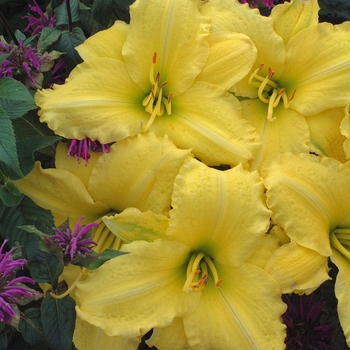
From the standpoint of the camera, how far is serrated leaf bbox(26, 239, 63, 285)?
927mm

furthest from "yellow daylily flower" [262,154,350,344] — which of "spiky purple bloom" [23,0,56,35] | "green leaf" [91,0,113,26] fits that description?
"spiky purple bloom" [23,0,56,35]

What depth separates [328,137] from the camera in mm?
1078

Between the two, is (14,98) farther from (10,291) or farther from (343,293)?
(343,293)

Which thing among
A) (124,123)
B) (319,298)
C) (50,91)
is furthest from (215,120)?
(319,298)

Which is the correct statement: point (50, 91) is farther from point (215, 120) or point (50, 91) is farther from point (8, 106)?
point (215, 120)

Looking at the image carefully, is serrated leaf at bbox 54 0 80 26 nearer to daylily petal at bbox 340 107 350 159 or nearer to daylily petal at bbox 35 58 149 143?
daylily petal at bbox 35 58 149 143

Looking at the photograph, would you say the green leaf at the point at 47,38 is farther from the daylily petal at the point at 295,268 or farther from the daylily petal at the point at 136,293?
the daylily petal at the point at 295,268

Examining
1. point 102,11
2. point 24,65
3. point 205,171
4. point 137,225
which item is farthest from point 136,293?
point 102,11

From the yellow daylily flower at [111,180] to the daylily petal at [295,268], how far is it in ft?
0.69

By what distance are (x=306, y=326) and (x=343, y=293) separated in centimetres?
22

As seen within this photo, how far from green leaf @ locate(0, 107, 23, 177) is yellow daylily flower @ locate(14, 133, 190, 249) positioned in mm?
133

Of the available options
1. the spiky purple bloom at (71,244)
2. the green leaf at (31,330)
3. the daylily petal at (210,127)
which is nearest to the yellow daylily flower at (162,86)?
the daylily petal at (210,127)

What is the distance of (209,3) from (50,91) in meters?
0.35

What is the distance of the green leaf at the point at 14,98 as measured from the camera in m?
0.94
